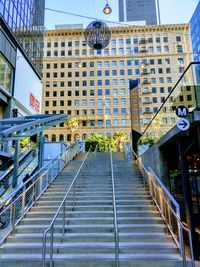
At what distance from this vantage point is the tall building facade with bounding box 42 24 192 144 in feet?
195

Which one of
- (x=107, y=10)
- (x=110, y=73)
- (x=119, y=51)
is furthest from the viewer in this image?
(x=119, y=51)

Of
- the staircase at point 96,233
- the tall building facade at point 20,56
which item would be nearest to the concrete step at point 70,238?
the staircase at point 96,233

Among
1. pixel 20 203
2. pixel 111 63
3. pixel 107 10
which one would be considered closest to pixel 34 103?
pixel 107 10

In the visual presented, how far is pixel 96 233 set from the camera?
6.49 m

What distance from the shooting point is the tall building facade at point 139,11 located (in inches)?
4309

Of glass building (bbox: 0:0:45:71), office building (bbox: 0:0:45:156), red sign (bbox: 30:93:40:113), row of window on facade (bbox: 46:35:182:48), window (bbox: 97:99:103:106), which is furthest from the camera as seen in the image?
row of window on facade (bbox: 46:35:182:48)

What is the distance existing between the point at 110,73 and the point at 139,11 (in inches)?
2539

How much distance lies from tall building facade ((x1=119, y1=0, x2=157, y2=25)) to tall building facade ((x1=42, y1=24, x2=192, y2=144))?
53.7 metres

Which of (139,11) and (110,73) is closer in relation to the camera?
(110,73)

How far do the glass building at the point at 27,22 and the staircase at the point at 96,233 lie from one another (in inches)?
626

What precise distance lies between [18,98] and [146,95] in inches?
1677

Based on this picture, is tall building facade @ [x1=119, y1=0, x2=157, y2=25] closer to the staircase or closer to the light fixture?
the light fixture

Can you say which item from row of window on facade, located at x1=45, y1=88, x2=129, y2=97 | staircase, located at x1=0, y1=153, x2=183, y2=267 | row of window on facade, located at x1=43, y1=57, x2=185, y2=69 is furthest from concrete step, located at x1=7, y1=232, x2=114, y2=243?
row of window on facade, located at x1=43, y1=57, x2=185, y2=69

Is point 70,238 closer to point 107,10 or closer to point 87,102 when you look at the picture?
point 107,10
